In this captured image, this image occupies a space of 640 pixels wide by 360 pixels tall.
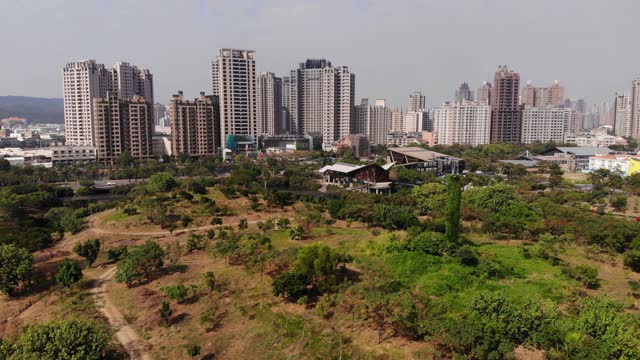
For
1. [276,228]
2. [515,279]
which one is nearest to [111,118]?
[276,228]

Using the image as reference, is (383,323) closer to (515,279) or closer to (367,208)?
(515,279)

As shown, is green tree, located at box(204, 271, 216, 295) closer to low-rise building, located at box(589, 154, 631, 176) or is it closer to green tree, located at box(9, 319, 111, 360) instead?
green tree, located at box(9, 319, 111, 360)

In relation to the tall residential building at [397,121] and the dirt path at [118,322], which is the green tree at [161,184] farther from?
the tall residential building at [397,121]

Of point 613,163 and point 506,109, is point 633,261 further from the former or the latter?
point 506,109

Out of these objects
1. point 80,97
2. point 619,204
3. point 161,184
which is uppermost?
point 80,97

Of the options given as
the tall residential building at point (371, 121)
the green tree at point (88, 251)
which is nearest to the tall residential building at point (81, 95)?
the tall residential building at point (371, 121)

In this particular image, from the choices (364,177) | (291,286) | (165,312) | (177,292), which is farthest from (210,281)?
(364,177)
